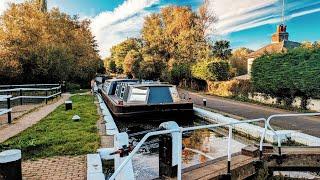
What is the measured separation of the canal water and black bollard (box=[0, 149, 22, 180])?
3270 millimetres

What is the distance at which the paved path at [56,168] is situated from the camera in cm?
544

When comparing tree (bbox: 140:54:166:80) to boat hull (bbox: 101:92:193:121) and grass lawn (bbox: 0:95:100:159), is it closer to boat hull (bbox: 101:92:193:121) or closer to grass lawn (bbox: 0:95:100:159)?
boat hull (bbox: 101:92:193:121)

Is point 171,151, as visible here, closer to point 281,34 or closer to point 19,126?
point 19,126

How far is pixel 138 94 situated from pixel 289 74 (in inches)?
294

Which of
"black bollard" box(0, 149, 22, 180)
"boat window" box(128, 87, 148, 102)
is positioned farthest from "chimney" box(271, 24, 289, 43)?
"black bollard" box(0, 149, 22, 180)

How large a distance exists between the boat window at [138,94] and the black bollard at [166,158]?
392 inches

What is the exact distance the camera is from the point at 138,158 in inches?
323

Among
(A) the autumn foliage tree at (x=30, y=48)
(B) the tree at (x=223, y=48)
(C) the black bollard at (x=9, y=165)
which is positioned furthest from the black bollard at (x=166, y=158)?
(B) the tree at (x=223, y=48)

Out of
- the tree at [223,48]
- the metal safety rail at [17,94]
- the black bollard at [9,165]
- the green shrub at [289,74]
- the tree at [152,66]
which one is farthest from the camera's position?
the tree at [223,48]

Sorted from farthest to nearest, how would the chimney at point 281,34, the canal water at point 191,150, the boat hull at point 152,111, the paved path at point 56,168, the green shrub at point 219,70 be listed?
the chimney at point 281,34
the green shrub at point 219,70
the boat hull at point 152,111
the canal water at point 191,150
the paved path at point 56,168

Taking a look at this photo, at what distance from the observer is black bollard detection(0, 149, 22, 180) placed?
3807 mm

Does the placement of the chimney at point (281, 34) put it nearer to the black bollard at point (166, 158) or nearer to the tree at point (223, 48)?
the tree at point (223, 48)

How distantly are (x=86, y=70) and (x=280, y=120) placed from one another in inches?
1226

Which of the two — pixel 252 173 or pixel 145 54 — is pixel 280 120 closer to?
pixel 252 173
